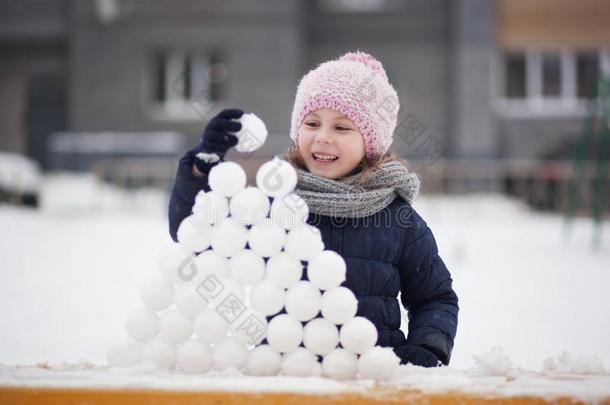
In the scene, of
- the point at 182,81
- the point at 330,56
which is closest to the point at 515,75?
the point at 330,56

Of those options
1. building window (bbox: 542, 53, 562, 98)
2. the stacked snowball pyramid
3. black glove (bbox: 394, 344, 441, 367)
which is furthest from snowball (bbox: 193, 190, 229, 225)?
building window (bbox: 542, 53, 562, 98)

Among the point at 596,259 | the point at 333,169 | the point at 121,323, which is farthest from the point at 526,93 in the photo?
the point at 333,169

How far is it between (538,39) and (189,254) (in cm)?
1519

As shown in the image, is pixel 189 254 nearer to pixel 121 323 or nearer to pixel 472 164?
pixel 121 323

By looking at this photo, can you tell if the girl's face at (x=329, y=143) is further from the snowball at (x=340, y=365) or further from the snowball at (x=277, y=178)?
the snowball at (x=340, y=365)

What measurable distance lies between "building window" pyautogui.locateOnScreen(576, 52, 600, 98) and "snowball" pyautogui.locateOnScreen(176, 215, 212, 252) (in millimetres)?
15440

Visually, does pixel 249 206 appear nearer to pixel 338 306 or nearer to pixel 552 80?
pixel 338 306

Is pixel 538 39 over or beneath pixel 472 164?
over

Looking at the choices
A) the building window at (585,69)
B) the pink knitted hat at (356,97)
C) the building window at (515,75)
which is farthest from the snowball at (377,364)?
the building window at (585,69)

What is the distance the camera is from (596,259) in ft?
24.1

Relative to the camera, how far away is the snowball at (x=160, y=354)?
1404 millimetres

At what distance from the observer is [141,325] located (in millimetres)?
1446

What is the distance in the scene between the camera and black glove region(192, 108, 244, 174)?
1543 millimetres

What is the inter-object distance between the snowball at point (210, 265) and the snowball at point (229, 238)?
0.02m
